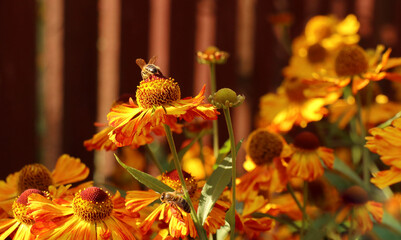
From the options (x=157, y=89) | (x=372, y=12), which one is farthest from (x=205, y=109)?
(x=372, y=12)

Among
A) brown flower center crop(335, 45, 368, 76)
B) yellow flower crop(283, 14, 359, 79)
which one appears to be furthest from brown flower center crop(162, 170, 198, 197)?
yellow flower crop(283, 14, 359, 79)

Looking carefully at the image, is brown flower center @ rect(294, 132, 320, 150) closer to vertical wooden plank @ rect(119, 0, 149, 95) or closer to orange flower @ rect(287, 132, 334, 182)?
orange flower @ rect(287, 132, 334, 182)

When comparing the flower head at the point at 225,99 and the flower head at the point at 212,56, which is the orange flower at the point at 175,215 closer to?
the flower head at the point at 225,99

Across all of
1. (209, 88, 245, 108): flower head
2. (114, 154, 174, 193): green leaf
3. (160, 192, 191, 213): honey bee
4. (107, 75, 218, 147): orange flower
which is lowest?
(160, 192, 191, 213): honey bee

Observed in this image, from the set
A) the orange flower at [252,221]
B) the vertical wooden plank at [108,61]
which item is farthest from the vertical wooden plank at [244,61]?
the orange flower at [252,221]

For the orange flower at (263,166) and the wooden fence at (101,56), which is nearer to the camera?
the orange flower at (263,166)
